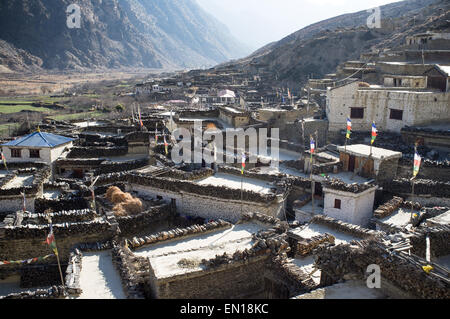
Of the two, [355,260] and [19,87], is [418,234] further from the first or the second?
[19,87]

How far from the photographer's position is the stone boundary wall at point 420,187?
17.9m

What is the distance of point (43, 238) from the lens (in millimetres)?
13703

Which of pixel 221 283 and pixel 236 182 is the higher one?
pixel 236 182

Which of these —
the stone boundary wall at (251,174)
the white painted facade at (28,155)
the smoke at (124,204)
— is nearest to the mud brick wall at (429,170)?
the stone boundary wall at (251,174)

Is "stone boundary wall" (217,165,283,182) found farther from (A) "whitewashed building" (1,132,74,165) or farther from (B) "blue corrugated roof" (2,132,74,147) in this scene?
(B) "blue corrugated roof" (2,132,74,147)

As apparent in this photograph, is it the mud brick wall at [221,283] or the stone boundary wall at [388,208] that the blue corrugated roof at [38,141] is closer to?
the mud brick wall at [221,283]

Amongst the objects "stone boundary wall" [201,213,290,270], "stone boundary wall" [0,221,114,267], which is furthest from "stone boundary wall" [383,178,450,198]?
"stone boundary wall" [0,221,114,267]

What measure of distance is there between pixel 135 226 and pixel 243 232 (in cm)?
407

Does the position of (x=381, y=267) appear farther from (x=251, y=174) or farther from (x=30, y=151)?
(x=30, y=151)

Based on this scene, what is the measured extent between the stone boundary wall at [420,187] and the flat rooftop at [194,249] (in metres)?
7.18

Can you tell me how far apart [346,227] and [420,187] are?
5.47 m

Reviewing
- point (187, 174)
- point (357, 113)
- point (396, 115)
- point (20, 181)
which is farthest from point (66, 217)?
point (396, 115)

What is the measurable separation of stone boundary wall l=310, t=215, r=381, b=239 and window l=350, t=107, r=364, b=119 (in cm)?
1623

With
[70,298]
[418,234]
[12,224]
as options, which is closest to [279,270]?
[418,234]
